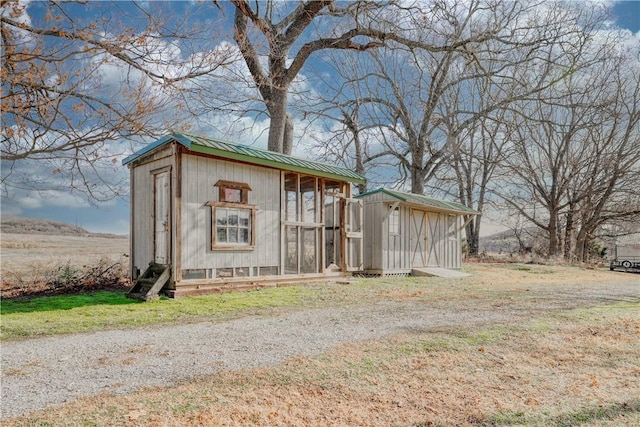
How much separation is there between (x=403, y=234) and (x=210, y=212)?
24.6 feet

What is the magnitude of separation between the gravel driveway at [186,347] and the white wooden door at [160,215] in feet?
11.1

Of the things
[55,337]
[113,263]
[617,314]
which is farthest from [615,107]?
[55,337]

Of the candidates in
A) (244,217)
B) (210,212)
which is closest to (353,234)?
(244,217)

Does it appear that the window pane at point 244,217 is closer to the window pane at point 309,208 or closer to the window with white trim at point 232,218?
the window with white trim at point 232,218

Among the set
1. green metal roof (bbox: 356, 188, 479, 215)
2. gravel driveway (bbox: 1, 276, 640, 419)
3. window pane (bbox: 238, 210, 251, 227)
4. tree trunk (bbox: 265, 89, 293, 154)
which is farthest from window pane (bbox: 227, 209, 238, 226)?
tree trunk (bbox: 265, 89, 293, 154)

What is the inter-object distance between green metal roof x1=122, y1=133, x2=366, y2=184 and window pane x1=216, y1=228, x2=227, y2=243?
153 centimetres

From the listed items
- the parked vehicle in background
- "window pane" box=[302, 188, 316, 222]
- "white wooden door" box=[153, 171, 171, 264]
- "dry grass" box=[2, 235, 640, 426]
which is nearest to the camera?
"dry grass" box=[2, 235, 640, 426]

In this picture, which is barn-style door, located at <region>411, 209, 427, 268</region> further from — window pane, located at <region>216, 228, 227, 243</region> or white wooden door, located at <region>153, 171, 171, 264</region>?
white wooden door, located at <region>153, 171, 171, 264</region>

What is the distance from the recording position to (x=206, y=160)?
874 centimetres

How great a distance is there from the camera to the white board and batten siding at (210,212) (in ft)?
27.5

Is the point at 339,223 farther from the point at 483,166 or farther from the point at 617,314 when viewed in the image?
the point at 483,166

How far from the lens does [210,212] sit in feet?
28.6

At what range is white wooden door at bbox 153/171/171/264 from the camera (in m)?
8.74

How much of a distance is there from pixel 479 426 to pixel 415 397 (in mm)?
539
